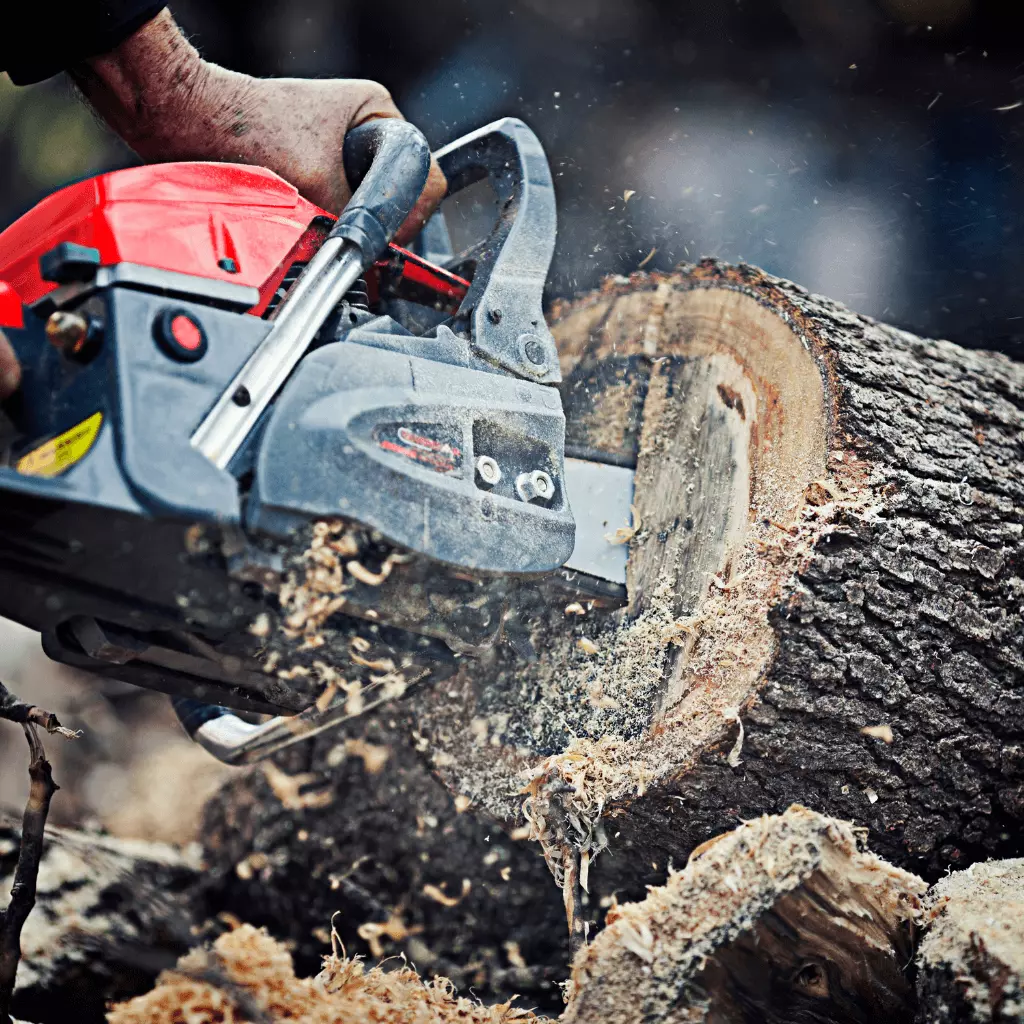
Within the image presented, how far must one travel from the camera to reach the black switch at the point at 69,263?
1.17m

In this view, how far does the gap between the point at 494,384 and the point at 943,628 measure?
90cm

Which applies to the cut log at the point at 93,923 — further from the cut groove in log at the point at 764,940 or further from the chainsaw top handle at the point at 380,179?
the chainsaw top handle at the point at 380,179

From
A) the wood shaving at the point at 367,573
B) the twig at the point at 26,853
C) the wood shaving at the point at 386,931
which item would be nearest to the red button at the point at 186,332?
the wood shaving at the point at 367,573

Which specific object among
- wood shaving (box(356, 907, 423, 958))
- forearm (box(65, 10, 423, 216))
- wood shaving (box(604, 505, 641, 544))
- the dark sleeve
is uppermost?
the dark sleeve

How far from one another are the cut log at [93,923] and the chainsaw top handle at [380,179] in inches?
54.7

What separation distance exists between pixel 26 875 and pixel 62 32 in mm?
1347

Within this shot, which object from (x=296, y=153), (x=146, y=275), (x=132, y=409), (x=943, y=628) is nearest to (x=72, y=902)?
(x=132, y=409)

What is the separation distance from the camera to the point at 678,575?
1667mm

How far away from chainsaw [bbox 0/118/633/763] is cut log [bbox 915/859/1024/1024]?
0.76 meters

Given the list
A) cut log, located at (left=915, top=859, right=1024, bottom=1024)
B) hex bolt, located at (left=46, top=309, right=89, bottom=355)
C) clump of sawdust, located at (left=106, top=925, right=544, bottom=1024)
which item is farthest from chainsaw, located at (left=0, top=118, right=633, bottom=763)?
cut log, located at (left=915, top=859, right=1024, bottom=1024)

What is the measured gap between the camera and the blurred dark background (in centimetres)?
296

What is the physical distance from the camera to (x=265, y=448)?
1.20 meters

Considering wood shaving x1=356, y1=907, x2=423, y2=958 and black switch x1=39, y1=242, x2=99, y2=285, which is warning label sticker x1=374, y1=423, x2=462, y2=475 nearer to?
black switch x1=39, y1=242, x2=99, y2=285

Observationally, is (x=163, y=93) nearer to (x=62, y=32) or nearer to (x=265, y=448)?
(x=62, y=32)
